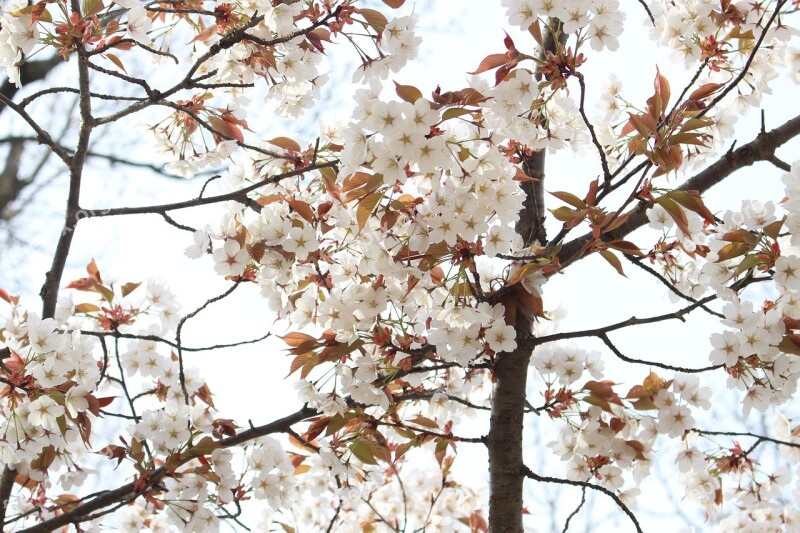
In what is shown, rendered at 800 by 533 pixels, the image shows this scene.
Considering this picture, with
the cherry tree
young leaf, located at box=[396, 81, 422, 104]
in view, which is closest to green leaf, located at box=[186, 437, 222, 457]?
the cherry tree

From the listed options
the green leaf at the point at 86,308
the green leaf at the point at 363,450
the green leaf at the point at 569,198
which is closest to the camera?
the green leaf at the point at 569,198

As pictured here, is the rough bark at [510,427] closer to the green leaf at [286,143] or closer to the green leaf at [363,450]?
the green leaf at [363,450]

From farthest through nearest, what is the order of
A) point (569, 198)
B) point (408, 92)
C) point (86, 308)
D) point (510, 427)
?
Answer: 1. point (86, 308)
2. point (510, 427)
3. point (569, 198)
4. point (408, 92)

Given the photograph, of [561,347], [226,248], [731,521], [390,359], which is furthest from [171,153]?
[731,521]

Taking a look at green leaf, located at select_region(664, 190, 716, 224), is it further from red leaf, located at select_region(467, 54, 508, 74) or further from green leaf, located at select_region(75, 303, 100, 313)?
green leaf, located at select_region(75, 303, 100, 313)

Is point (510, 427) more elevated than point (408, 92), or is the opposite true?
point (408, 92)

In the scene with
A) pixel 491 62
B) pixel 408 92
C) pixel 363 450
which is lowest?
pixel 363 450

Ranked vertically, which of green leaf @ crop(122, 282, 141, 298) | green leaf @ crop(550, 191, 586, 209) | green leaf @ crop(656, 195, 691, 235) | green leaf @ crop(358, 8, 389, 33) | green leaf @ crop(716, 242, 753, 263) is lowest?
green leaf @ crop(656, 195, 691, 235)

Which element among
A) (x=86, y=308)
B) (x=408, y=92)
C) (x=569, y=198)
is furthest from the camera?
(x=86, y=308)

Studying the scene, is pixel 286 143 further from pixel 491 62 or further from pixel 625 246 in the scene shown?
pixel 625 246

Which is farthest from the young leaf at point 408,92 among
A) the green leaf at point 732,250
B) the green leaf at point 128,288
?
the green leaf at point 128,288

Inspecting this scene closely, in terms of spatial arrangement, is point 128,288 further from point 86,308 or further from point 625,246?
point 625,246

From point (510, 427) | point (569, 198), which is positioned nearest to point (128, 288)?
point (510, 427)

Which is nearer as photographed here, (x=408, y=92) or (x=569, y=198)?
(x=408, y=92)
